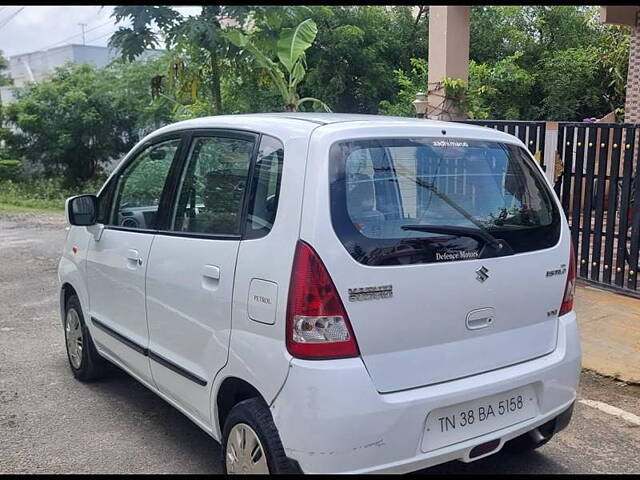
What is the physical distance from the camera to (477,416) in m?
2.86

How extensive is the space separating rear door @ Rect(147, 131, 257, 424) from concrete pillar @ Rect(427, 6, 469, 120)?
8274mm

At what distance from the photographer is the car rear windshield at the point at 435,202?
2.74 m

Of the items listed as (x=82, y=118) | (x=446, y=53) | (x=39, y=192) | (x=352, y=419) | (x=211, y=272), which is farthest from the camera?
(x=82, y=118)

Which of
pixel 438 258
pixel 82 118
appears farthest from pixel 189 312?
pixel 82 118

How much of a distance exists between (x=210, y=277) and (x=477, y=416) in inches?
52.9

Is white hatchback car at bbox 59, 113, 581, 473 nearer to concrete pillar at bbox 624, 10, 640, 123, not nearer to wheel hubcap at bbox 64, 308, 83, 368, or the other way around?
wheel hubcap at bbox 64, 308, 83, 368

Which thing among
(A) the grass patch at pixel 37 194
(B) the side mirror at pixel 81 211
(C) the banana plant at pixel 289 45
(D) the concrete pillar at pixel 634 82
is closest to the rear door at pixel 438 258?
(B) the side mirror at pixel 81 211

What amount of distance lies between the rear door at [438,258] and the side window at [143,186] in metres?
1.50

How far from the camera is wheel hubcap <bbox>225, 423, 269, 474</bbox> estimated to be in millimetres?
2818

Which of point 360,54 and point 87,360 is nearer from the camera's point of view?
point 87,360

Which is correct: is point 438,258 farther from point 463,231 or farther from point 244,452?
point 244,452

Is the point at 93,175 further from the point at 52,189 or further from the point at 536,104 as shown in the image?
the point at 536,104

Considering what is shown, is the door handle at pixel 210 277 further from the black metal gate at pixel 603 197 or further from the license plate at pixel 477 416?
the black metal gate at pixel 603 197

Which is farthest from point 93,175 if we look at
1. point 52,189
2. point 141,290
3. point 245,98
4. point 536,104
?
point 141,290
